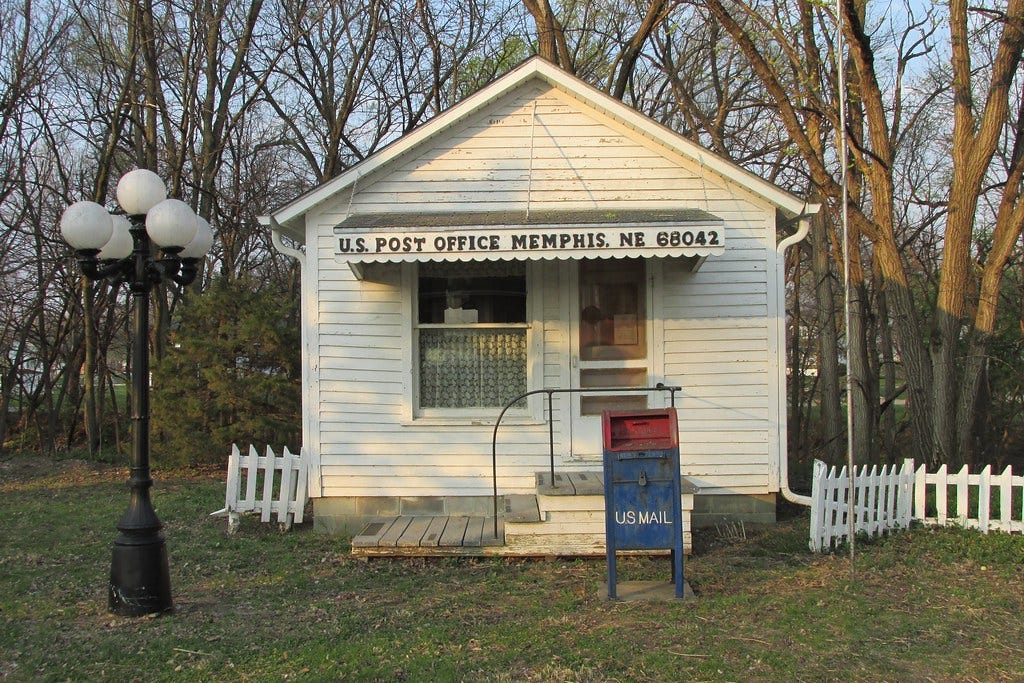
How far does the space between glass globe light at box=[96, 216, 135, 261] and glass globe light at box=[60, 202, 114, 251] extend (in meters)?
0.22

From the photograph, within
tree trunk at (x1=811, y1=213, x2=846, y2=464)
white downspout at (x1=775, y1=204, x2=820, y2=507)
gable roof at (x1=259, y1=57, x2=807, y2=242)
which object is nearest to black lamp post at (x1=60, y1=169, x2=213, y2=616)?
gable roof at (x1=259, y1=57, x2=807, y2=242)

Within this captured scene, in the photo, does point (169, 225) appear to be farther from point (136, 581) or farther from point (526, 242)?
point (526, 242)

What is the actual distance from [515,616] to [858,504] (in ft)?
12.9

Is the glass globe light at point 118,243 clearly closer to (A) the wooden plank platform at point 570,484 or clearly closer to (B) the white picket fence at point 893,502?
(A) the wooden plank platform at point 570,484

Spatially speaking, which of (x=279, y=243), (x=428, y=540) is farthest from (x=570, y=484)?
(x=279, y=243)

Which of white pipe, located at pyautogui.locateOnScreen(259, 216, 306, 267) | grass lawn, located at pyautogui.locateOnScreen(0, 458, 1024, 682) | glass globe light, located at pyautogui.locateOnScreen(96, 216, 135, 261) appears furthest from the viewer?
white pipe, located at pyautogui.locateOnScreen(259, 216, 306, 267)

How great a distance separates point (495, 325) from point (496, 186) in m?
1.47

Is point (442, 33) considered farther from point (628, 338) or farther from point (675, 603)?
point (675, 603)

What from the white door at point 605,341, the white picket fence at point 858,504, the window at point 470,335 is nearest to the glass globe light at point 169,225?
the window at point 470,335

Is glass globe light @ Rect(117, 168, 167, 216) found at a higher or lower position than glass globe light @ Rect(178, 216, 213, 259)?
higher

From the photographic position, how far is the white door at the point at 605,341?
8.82 m

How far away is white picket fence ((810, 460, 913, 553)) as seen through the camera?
7.66m

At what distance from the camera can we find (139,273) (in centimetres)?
611

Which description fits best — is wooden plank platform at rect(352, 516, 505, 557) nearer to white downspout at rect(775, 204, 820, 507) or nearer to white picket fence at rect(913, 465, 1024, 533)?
white downspout at rect(775, 204, 820, 507)
